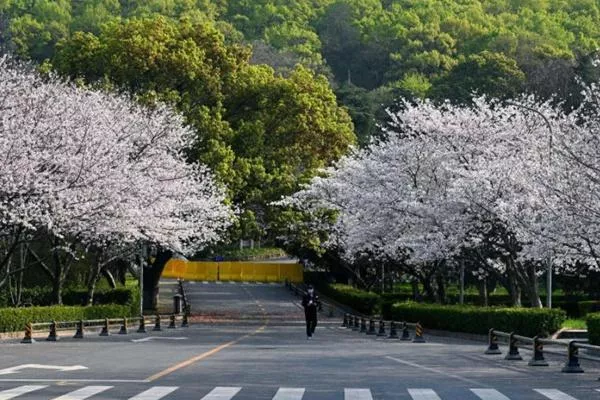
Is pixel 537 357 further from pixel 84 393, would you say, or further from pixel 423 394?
pixel 84 393

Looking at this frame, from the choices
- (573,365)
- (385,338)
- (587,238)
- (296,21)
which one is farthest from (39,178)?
(296,21)

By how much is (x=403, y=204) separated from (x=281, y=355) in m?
18.5

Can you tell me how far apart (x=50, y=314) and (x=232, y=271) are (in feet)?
186

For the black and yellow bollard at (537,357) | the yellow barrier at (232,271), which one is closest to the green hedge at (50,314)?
the black and yellow bollard at (537,357)

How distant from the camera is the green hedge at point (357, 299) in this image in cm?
6025

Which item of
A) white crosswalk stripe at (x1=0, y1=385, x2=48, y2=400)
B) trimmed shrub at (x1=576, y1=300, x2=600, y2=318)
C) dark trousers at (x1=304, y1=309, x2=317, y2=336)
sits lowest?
white crosswalk stripe at (x1=0, y1=385, x2=48, y2=400)

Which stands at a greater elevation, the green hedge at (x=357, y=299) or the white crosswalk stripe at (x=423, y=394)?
the green hedge at (x=357, y=299)

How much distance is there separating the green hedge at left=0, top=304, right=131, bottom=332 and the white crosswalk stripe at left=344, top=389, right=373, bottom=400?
70.8 feet

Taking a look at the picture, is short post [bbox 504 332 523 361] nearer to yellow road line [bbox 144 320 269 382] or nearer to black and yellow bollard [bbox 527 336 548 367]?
black and yellow bollard [bbox 527 336 548 367]

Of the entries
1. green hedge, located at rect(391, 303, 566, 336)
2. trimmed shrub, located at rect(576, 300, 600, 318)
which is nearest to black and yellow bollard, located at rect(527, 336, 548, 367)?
green hedge, located at rect(391, 303, 566, 336)

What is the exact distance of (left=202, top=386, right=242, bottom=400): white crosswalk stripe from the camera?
16.2 metres

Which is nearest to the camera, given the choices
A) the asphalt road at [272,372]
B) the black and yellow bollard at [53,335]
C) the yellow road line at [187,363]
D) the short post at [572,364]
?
the asphalt road at [272,372]

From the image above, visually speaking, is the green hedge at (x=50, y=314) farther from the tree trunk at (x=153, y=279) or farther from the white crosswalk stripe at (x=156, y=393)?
the white crosswalk stripe at (x=156, y=393)

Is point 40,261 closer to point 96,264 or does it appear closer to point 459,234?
point 96,264
